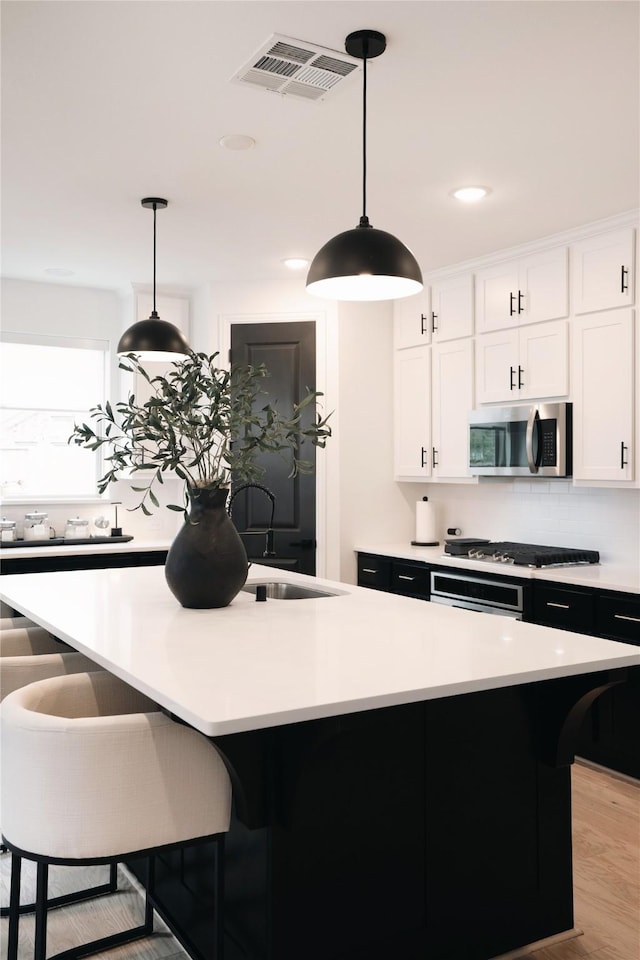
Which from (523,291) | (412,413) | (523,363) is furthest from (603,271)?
(412,413)

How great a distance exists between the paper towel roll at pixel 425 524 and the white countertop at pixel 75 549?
163 centimetres

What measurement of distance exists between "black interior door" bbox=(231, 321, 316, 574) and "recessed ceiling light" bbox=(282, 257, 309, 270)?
16.0 inches

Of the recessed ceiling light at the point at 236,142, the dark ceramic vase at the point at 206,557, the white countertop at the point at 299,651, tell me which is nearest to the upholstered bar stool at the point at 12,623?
the white countertop at the point at 299,651

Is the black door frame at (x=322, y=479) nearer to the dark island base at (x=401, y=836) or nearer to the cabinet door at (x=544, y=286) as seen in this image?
the cabinet door at (x=544, y=286)

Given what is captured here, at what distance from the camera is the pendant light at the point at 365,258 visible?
7.75ft

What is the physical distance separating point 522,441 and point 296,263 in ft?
5.70

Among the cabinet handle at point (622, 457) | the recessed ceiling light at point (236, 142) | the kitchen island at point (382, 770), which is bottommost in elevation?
the kitchen island at point (382, 770)

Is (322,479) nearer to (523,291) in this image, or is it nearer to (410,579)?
(410,579)

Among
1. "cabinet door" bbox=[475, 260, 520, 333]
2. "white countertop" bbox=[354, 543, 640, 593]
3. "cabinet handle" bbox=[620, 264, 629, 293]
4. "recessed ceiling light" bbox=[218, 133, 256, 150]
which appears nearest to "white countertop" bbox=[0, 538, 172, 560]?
"white countertop" bbox=[354, 543, 640, 593]

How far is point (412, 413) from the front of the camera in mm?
5492

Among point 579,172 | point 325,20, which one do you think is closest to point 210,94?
point 325,20

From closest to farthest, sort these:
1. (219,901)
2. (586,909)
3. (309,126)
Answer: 1. (219,901)
2. (586,909)
3. (309,126)

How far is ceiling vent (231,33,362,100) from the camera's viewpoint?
8.40 feet

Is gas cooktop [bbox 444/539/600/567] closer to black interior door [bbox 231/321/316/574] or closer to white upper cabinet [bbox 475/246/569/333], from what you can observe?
black interior door [bbox 231/321/316/574]
